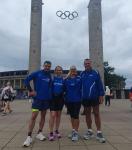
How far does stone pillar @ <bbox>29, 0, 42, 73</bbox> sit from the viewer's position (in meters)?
47.1

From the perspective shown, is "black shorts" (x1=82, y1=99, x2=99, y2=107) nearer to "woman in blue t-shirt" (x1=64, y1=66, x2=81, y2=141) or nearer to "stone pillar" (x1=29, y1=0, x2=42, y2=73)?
"woman in blue t-shirt" (x1=64, y1=66, x2=81, y2=141)

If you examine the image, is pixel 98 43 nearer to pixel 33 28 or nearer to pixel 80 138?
pixel 33 28

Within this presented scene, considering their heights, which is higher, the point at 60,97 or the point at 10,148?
the point at 60,97

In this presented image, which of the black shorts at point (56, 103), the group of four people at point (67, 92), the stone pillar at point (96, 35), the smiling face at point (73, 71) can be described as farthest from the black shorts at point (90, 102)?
the stone pillar at point (96, 35)

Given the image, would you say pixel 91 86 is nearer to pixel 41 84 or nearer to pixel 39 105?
pixel 41 84

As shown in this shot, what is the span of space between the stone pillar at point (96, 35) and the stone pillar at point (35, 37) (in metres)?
9.61

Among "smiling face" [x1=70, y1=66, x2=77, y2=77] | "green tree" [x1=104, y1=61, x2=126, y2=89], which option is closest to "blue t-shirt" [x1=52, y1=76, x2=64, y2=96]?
"smiling face" [x1=70, y1=66, x2=77, y2=77]

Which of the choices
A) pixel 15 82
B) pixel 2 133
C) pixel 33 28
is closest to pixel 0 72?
pixel 15 82

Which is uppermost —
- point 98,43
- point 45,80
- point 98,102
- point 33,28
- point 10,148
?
point 33,28

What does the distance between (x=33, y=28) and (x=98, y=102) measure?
39027 mm

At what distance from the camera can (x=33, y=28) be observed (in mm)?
47438

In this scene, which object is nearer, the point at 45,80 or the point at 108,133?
the point at 45,80

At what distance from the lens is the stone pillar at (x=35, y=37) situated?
1855 inches

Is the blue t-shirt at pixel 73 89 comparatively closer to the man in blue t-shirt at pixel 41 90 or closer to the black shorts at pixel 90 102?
the black shorts at pixel 90 102
